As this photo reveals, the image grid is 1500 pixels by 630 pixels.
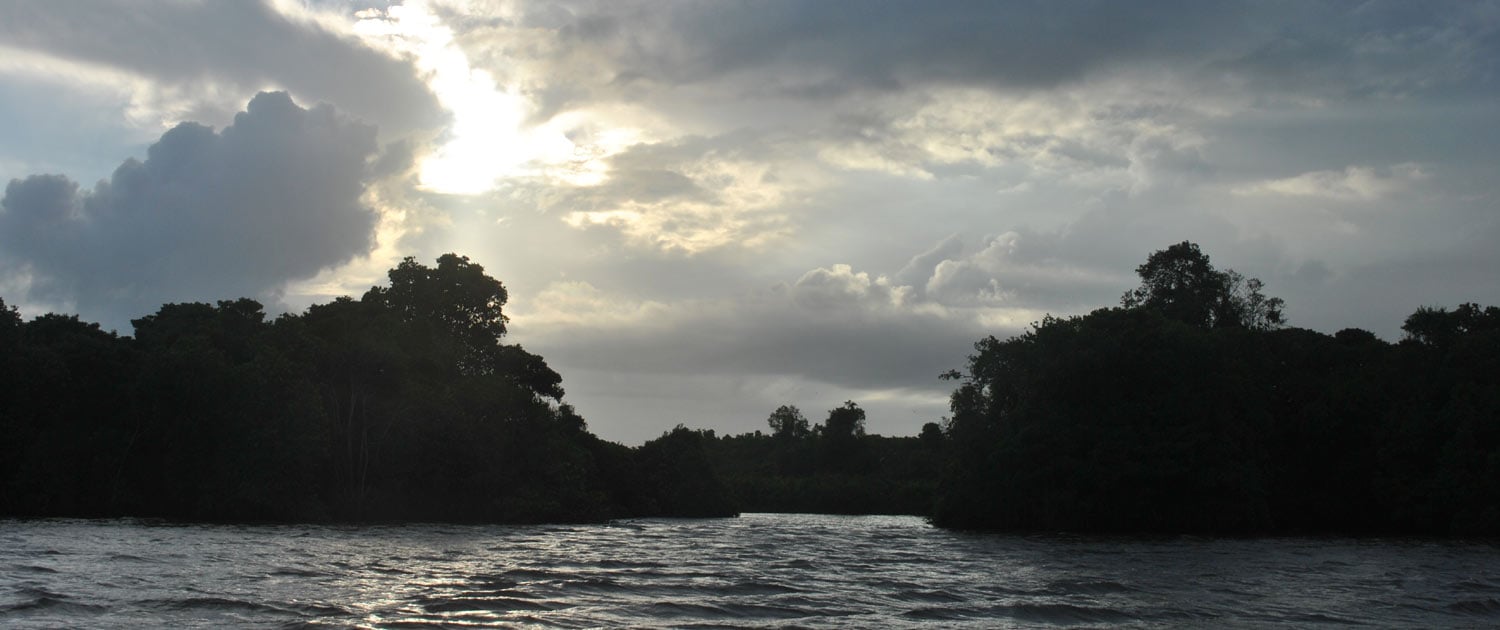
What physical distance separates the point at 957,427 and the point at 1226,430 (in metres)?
14.8

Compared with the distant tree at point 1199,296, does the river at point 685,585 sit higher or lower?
lower

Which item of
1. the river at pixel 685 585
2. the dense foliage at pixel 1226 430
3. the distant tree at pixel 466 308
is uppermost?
the distant tree at pixel 466 308

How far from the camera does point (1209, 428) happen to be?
61.6 metres

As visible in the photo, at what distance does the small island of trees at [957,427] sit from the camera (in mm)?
57156

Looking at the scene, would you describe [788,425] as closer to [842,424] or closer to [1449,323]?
[842,424]

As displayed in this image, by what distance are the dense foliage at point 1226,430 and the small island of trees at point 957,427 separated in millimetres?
136

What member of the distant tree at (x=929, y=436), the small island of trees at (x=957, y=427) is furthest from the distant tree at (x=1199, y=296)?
the distant tree at (x=929, y=436)

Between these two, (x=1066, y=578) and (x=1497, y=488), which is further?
(x=1497, y=488)

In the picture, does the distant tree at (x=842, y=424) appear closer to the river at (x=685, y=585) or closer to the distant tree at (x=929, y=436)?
the distant tree at (x=929, y=436)

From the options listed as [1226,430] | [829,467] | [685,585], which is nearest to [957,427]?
[1226,430]

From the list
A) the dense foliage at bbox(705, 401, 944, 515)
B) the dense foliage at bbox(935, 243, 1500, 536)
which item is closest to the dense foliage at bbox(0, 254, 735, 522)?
the dense foliage at bbox(935, 243, 1500, 536)

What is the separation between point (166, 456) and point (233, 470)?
4.16 m

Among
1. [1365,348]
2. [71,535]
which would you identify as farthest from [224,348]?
[1365,348]

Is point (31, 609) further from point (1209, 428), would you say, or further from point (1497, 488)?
point (1497, 488)
